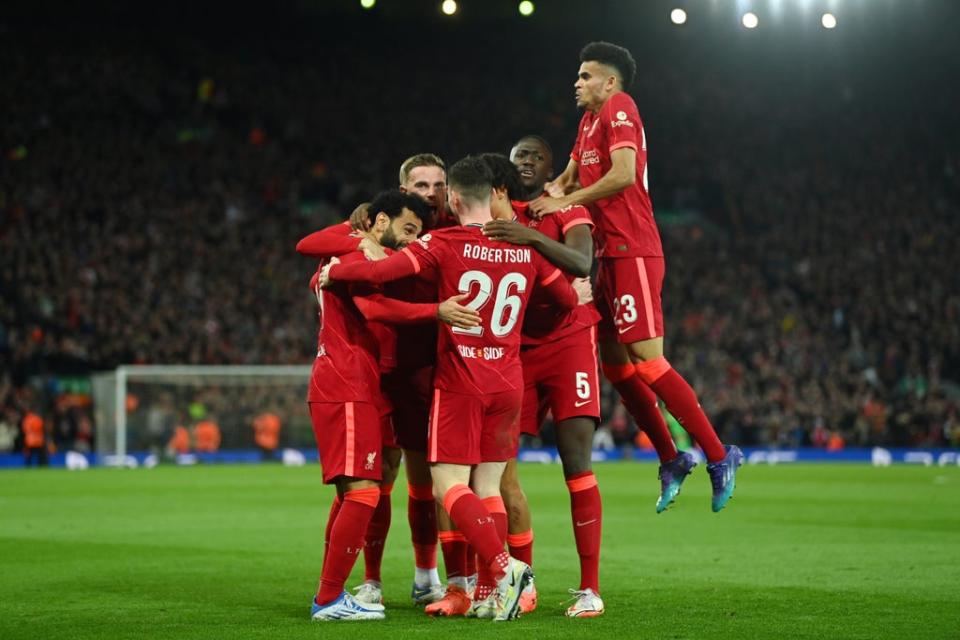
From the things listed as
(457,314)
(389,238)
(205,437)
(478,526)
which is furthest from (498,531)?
(205,437)

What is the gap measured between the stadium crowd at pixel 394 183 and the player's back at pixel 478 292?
2435cm

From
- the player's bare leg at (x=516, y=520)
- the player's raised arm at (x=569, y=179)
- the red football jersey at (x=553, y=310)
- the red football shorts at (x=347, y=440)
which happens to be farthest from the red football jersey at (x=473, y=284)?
the player's raised arm at (x=569, y=179)

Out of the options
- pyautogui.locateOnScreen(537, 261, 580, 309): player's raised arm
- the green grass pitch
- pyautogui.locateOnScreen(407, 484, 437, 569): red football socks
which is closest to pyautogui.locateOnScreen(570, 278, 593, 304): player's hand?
pyautogui.locateOnScreen(537, 261, 580, 309): player's raised arm

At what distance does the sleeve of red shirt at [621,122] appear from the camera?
25.9 feet

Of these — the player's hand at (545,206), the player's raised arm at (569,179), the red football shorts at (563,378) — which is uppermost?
the player's raised arm at (569,179)

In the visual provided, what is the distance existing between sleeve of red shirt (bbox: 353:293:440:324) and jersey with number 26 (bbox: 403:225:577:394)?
0.42 feet

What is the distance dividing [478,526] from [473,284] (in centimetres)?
129

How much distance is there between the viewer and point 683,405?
7.97 metres

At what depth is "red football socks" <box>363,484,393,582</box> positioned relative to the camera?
814 centimetres

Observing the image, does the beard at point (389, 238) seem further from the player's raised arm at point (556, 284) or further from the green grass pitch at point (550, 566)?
the green grass pitch at point (550, 566)

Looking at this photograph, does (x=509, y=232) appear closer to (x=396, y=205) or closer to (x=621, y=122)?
(x=396, y=205)

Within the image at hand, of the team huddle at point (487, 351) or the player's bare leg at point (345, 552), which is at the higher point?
the team huddle at point (487, 351)

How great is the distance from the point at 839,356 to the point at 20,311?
2152 centimetres

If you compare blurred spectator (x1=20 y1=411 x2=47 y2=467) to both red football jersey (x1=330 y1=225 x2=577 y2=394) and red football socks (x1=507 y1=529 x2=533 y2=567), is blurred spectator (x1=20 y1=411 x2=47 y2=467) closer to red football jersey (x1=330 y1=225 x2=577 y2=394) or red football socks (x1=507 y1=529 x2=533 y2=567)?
red football socks (x1=507 y1=529 x2=533 y2=567)
